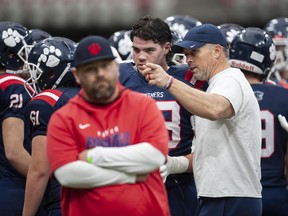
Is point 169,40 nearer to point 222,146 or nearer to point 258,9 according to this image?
point 222,146

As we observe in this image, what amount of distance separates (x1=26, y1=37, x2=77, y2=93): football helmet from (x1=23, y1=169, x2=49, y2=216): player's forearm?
0.79 m

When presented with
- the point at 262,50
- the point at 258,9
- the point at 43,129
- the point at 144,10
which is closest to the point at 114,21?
the point at 144,10

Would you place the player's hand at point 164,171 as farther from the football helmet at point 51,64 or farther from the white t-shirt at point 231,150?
the football helmet at point 51,64

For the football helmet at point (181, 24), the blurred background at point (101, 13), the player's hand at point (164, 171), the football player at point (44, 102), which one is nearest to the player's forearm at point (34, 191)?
the football player at point (44, 102)

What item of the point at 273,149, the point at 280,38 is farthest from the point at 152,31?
the point at 280,38

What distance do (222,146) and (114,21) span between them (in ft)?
43.1

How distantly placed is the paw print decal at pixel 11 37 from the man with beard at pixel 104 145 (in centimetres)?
212

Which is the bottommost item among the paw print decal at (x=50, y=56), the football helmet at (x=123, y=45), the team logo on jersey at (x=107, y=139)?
the football helmet at (x=123, y=45)

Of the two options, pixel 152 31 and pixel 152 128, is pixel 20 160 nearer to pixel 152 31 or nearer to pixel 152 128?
pixel 152 31

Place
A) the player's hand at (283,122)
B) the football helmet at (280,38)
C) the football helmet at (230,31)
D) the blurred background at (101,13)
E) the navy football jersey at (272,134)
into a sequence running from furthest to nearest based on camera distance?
the blurred background at (101,13), the football helmet at (280,38), the football helmet at (230,31), the navy football jersey at (272,134), the player's hand at (283,122)

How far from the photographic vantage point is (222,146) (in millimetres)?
5859

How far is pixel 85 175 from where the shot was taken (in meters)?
4.90

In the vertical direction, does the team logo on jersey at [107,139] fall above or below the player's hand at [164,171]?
above

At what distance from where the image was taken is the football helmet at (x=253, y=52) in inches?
283
